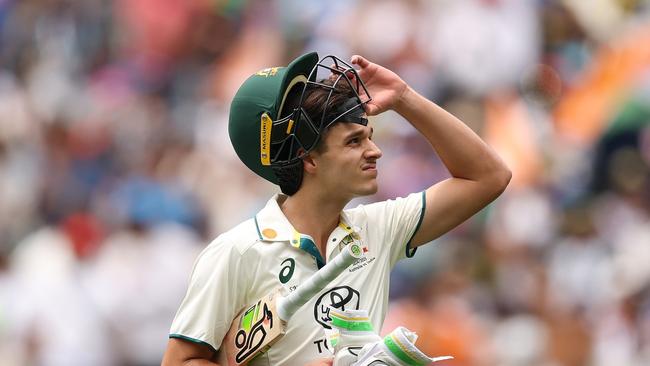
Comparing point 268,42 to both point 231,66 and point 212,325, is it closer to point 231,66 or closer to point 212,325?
point 231,66

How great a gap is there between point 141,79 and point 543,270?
188 inches

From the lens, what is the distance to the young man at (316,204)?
17.4 ft

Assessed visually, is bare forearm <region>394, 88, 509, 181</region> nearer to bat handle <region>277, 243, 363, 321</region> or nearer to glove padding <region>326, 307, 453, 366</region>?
bat handle <region>277, 243, 363, 321</region>

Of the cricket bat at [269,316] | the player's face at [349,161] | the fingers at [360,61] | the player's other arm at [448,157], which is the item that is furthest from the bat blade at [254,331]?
the fingers at [360,61]

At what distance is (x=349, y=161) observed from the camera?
5488 mm

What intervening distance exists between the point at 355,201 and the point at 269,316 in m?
5.78

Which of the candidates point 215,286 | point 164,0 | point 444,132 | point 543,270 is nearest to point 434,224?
point 444,132

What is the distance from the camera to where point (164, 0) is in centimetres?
1380

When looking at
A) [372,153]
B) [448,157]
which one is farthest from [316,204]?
[448,157]

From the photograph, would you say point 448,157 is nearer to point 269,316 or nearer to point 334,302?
point 334,302

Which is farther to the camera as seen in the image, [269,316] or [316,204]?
[316,204]

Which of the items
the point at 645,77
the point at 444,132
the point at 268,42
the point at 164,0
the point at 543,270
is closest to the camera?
the point at 444,132

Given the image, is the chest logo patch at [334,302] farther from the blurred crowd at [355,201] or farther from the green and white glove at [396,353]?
the blurred crowd at [355,201]

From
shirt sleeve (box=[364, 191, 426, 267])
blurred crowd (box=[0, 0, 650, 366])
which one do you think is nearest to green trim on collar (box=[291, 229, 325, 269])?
shirt sleeve (box=[364, 191, 426, 267])
